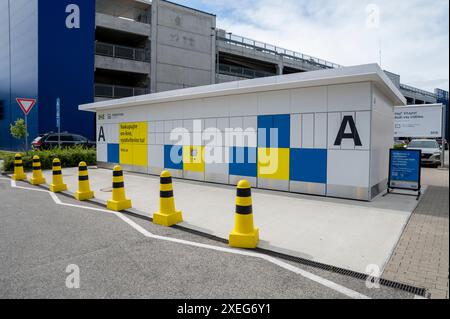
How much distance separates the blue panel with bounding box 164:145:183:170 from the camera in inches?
482

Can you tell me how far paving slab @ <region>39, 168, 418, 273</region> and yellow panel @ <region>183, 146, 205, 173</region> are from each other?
4.60ft

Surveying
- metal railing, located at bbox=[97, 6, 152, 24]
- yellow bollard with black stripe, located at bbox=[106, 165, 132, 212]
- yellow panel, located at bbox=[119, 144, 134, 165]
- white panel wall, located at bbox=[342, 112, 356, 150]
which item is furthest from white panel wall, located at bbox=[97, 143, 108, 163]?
metal railing, located at bbox=[97, 6, 152, 24]

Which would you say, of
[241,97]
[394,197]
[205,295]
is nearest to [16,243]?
[205,295]

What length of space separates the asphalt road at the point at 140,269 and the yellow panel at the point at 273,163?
4.69 metres

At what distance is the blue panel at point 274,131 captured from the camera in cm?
939

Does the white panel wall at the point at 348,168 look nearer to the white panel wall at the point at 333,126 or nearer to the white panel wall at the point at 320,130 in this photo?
the white panel wall at the point at 333,126

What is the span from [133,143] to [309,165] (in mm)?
8436

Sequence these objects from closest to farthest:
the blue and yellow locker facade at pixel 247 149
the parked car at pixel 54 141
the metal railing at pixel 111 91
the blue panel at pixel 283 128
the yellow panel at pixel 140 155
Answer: the blue and yellow locker facade at pixel 247 149, the blue panel at pixel 283 128, the yellow panel at pixel 140 155, the parked car at pixel 54 141, the metal railing at pixel 111 91

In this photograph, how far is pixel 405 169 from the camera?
9.13m

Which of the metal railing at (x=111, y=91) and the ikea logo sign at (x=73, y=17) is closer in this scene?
A: the ikea logo sign at (x=73, y=17)

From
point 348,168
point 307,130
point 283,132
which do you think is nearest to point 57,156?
point 283,132

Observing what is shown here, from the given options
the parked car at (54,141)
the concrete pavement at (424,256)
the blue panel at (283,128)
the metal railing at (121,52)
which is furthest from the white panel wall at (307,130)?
the metal railing at (121,52)

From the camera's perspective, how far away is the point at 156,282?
3.67 meters

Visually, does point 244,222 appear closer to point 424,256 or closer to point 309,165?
point 424,256
